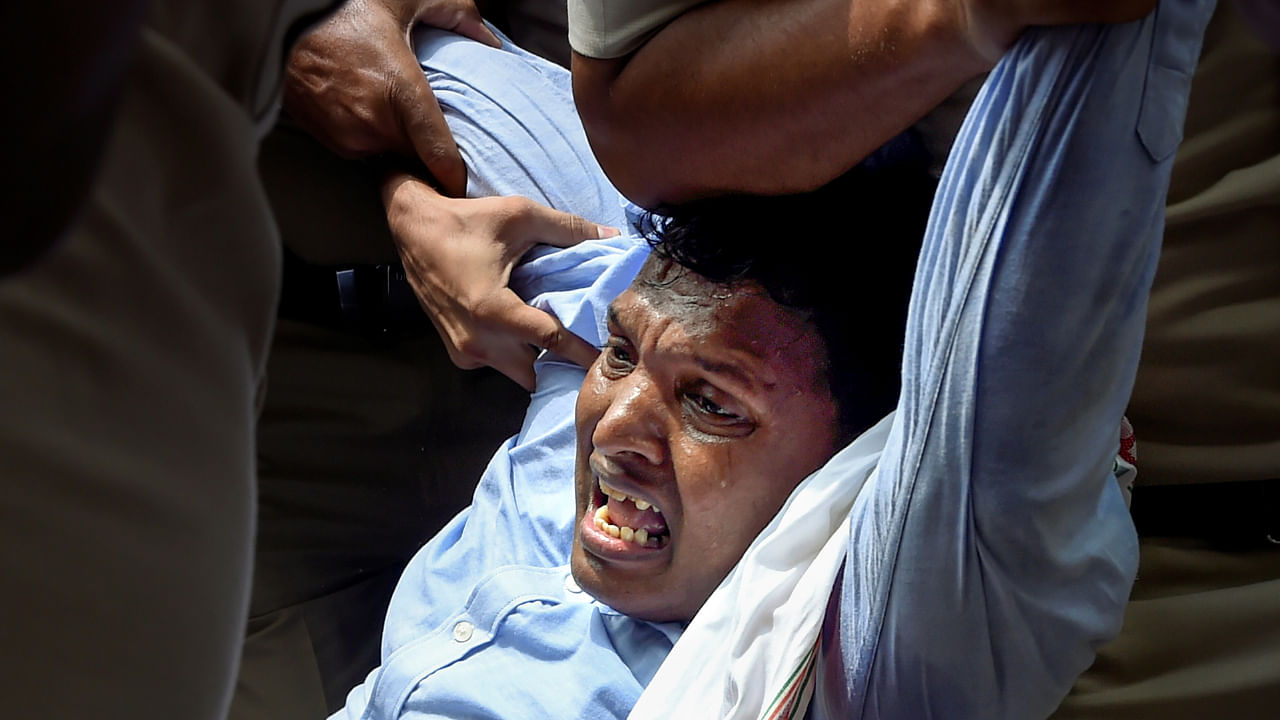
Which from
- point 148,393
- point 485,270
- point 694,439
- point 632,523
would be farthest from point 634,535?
point 148,393

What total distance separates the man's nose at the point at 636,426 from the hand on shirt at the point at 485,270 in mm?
325

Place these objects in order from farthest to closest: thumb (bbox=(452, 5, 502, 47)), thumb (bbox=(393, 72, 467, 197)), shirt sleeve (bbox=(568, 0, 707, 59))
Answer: thumb (bbox=(452, 5, 502, 47)) → thumb (bbox=(393, 72, 467, 197)) → shirt sleeve (bbox=(568, 0, 707, 59))

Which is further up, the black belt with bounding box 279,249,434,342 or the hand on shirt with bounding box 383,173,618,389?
the hand on shirt with bounding box 383,173,618,389

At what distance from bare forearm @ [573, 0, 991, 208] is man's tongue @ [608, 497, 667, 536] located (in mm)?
339

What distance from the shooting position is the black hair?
1169 mm

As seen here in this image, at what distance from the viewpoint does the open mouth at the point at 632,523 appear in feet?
3.95

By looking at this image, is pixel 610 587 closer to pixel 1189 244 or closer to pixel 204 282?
pixel 1189 244

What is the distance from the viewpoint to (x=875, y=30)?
74 centimetres

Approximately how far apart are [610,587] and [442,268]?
0.57 metres

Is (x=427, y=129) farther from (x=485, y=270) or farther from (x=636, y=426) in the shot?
(x=636, y=426)

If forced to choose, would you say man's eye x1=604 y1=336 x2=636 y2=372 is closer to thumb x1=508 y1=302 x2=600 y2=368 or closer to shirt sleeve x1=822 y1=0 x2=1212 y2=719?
thumb x1=508 y1=302 x2=600 y2=368

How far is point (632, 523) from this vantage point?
121 cm

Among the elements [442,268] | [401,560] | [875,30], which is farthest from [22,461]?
[401,560]

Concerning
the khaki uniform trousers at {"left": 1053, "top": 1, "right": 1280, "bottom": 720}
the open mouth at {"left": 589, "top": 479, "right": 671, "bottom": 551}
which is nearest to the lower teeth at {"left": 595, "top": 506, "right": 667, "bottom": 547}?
the open mouth at {"left": 589, "top": 479, "right": 671, "bottom": 551}
